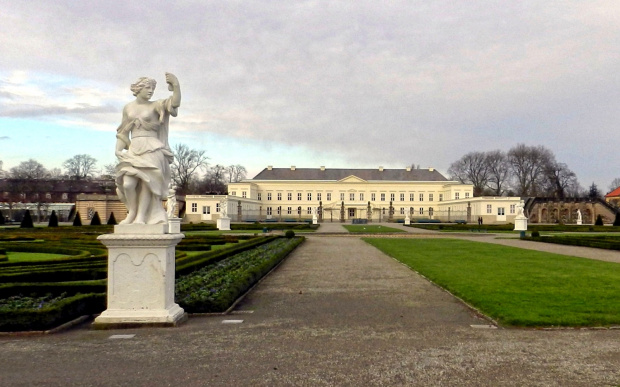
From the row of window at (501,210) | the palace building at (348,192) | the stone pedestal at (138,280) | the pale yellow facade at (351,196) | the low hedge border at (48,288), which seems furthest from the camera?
the pale yellow facade at (351,196)

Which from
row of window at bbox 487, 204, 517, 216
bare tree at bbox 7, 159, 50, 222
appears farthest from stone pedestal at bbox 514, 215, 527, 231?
bare tree at bbox 7, 159, 50, 222

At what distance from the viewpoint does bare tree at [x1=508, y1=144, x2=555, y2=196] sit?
7212 cm

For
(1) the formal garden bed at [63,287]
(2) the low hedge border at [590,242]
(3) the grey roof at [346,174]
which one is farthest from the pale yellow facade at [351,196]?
(1) the formal garden bed at [63,287]

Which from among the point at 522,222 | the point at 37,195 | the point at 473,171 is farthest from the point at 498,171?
the point at 37,195

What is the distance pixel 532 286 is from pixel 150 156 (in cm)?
725

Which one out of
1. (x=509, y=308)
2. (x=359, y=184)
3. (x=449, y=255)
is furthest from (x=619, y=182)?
(x=509, y=308)

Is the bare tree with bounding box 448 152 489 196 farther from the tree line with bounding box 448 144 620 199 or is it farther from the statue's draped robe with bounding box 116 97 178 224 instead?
the statue's draped robe with bounding box 116 97 178 224

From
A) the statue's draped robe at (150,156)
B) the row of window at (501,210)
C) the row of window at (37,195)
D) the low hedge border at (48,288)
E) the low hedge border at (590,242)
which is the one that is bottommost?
the low hedge border at (590,242)

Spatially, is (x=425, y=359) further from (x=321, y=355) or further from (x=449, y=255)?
(x=449, y=255)

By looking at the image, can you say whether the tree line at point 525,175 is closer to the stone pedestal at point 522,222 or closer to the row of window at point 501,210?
the row of window at point 501,210

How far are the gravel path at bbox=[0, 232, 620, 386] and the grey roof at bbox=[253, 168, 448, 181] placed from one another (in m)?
75.0

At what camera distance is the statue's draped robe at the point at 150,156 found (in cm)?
596

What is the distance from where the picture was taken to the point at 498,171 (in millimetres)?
77188

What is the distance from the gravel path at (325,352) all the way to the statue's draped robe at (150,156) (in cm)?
172
